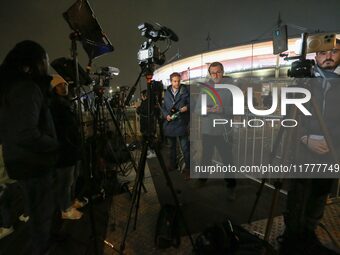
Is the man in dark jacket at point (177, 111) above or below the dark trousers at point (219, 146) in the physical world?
above

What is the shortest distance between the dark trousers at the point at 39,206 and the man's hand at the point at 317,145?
2110 mm

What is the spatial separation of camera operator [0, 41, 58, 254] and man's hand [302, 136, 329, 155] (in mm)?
2040

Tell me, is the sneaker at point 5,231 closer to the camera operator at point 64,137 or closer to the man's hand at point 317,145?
the camera operator at point 64,137

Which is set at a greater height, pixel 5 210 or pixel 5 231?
pixel 5 210

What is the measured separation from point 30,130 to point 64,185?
1.15 meters

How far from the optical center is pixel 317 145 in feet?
5.34

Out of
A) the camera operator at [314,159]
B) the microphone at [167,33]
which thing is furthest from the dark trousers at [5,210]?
the camera operator at [314,159]

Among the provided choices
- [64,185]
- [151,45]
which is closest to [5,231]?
[64,185]

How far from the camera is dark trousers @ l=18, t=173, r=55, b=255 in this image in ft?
5.03

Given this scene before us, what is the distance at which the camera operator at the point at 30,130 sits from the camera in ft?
4.57

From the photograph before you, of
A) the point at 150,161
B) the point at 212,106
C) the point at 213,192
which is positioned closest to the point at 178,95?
the point at 212,106

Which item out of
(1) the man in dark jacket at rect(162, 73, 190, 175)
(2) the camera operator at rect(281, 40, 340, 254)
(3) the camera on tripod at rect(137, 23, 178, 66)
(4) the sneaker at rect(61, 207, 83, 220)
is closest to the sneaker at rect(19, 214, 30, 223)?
(4) the sneaker at rect(61, 207, 83, 220)

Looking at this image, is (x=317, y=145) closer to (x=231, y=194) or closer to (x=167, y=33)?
(x=231, y=194)

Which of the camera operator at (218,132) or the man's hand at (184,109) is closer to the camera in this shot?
the camera operator at (218,132)
